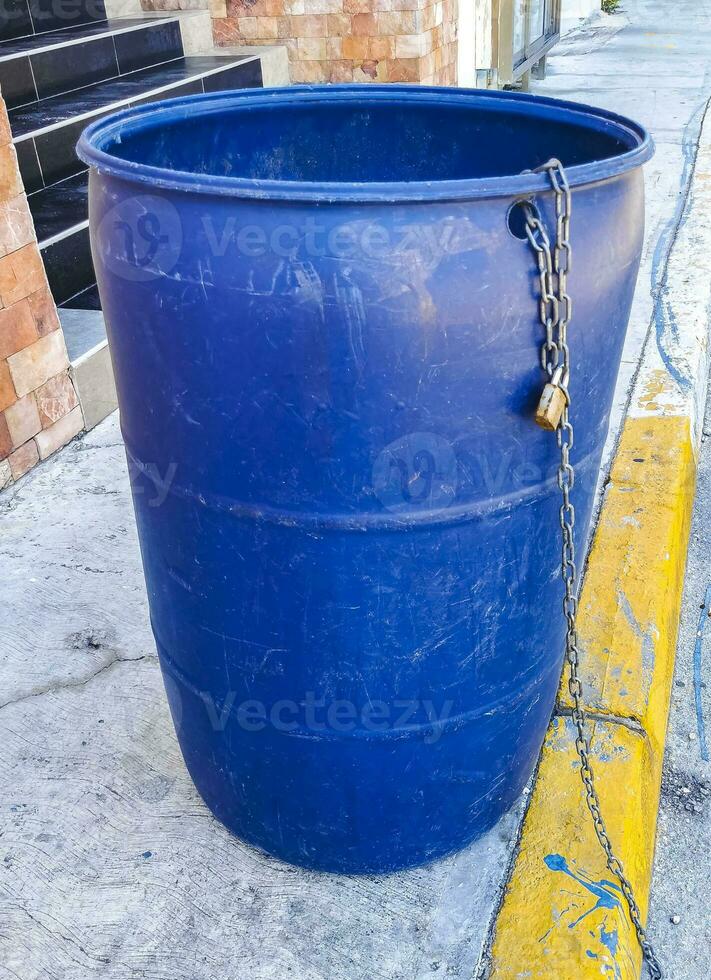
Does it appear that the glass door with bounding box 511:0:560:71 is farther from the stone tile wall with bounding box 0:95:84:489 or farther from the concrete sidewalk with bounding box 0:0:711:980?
the concrete sidewalk with bounding box 0:0:711:980

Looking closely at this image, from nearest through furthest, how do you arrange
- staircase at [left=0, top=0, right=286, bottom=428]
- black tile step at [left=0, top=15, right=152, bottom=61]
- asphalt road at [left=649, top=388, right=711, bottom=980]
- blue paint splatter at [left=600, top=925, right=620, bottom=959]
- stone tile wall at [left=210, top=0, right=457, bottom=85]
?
blue paint splatter at [left=600, top=925, right=620, bottom=959]
asphalt road at [left=649, top=388, right=711, bottom=980]
staircase at [left=0, top=0, right=286, bottom=428]
black tile step at [left=0, top=15, right=152, bottom=61]
stone tile wall at [left=210, top=0, right=457, bottom=85]

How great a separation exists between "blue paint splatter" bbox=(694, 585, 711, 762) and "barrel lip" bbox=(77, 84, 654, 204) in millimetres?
1493

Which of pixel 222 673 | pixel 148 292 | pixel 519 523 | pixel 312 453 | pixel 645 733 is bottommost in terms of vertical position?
pixel 645 733

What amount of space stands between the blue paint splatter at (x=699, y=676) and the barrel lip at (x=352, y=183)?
149cm

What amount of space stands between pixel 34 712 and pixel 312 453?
1248mm

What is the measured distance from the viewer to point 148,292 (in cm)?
142

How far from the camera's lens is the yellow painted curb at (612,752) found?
1.68 meters

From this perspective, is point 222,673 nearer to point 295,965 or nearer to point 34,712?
point 295,965

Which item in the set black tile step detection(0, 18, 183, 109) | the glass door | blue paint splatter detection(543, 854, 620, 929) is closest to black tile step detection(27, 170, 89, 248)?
black tile step detection(0, 18, 183, 109)

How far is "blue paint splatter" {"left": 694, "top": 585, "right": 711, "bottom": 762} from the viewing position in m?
2.38

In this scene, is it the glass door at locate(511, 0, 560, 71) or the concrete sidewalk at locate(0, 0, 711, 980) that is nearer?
the concrete sidewalk at locate(0, 0, 711, 980)

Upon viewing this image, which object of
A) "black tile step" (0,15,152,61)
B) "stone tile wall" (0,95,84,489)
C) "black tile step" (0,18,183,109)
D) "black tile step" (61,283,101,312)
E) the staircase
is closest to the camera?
"stone tile wall" (0,95,84,489)

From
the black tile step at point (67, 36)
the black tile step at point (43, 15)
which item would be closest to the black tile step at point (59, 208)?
the black tile step at point (67, 36)

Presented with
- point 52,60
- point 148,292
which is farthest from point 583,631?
point 52,60
